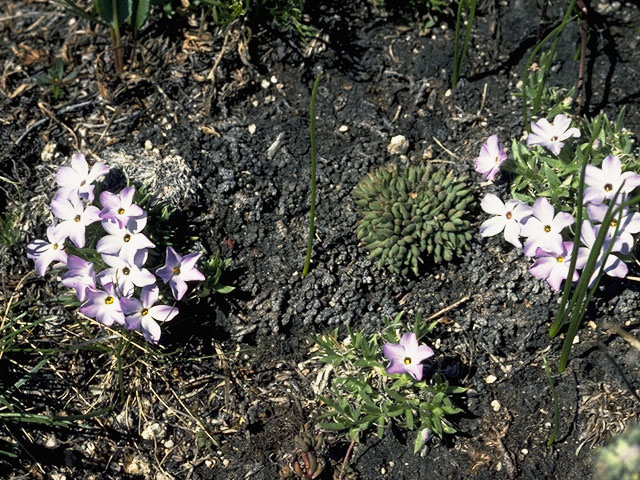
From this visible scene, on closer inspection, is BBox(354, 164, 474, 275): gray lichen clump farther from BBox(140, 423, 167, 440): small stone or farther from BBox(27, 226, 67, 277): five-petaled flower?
BBox(27, 226, 67, 277): five-petaled flower

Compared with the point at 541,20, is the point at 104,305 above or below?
below

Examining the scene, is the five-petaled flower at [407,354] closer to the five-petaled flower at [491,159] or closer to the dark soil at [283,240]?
the dark soil at [283,240]

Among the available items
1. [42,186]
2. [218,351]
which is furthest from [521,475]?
[42,186]

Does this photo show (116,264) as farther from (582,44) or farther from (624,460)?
(582,44)

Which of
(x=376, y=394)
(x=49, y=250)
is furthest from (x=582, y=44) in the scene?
(x=49, y=250)

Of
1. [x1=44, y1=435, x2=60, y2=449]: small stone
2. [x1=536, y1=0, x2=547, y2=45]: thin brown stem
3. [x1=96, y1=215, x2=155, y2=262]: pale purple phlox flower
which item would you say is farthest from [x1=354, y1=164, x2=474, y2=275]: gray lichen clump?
[x1=44, y1=435, x2=60, y2=449]: small stone
